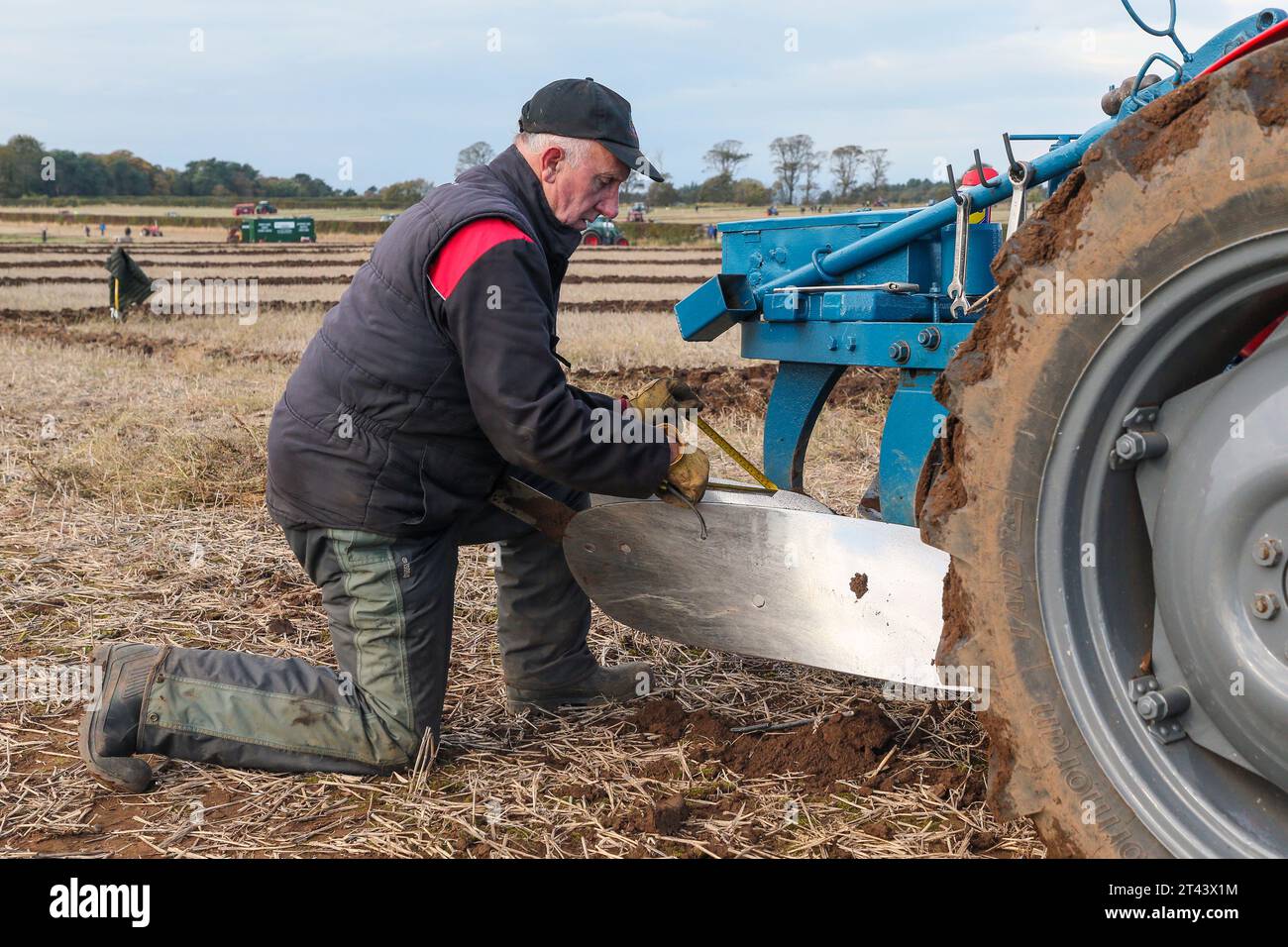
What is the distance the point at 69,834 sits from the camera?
275 cm

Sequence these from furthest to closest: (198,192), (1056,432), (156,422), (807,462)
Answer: (198,192), (156,422), (807,462), (1056,432)

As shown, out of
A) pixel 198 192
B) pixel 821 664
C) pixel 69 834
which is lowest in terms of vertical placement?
pixel 69 834

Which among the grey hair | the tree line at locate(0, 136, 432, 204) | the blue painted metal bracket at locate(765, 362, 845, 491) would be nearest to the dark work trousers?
the grey hair

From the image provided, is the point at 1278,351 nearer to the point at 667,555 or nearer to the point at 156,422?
the point at 667,555

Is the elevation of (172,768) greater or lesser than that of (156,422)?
lesser

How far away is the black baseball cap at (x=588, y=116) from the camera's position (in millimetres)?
3014

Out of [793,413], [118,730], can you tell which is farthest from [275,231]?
[118,730]

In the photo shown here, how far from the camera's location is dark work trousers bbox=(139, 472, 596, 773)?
9.86ft

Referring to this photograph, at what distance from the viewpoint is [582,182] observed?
309cm

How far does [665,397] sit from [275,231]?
5087 centimetres

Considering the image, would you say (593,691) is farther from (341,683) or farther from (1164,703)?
(1164,703)

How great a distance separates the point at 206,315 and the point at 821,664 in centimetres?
1409

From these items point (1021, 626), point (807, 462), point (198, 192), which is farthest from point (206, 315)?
point (198, 192)

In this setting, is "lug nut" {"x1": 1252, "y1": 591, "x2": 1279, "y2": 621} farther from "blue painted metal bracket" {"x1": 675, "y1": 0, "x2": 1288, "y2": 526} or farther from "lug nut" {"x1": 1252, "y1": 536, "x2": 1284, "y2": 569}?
"blue painted metal bracket" {"x1": 675, "y1": 0, "x2": 1288, "y2": 526}
